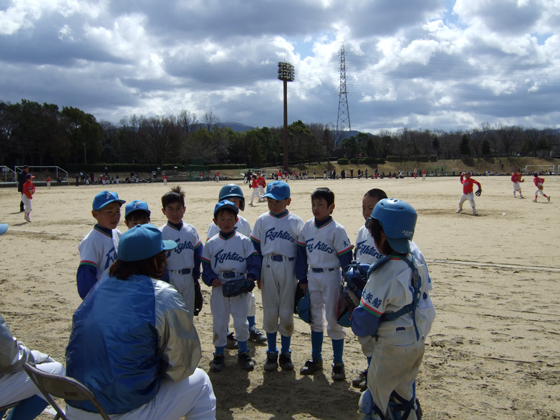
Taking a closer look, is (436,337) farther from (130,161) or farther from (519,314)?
(130,161)

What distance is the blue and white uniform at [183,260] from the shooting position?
4.22 metres

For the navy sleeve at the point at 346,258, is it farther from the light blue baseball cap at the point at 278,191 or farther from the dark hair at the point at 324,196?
the light blue baseball cap at the point at 278,191

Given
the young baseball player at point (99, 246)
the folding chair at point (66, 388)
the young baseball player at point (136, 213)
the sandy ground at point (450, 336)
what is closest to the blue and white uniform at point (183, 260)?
the young baseball player at point (136, 213)

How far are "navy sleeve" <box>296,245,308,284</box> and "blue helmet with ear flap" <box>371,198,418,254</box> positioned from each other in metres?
1.74

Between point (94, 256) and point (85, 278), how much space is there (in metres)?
0.21

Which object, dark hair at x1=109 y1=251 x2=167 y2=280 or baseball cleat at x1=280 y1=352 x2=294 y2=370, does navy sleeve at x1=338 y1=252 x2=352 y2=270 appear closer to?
baseball cleat at x1=280 y1=352 x2=294 y2=370

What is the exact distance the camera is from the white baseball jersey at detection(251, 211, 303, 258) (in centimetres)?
421

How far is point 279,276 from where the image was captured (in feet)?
13.7

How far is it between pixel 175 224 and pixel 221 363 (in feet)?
5.14

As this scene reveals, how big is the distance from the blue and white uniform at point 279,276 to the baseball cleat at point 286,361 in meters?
0.21

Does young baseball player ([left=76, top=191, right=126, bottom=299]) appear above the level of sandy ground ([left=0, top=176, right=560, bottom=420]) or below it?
above

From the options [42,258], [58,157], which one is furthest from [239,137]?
[42,258]

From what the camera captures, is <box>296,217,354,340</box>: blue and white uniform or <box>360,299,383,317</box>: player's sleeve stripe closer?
<box>360,299,383,317</box>: player's sleeve stripe

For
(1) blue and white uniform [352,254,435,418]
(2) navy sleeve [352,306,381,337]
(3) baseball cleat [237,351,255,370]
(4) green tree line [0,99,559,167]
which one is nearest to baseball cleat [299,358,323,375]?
(3) baseball cleat [237,351,255,370]
